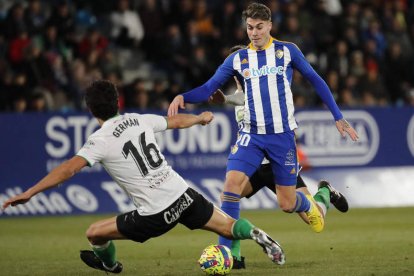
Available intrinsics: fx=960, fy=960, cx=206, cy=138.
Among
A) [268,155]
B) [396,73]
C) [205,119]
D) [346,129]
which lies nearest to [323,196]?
[268,155]

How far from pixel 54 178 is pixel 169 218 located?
103cm

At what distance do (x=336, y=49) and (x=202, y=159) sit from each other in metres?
5.17

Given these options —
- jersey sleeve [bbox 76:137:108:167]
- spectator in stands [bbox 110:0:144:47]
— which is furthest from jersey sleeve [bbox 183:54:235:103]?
spectator in stands [bbox 110:0:144:47]

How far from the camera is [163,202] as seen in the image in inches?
310

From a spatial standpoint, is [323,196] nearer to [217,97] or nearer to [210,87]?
[217,97]

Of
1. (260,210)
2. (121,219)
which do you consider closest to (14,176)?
(260,210)

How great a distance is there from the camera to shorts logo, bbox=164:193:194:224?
788 cm

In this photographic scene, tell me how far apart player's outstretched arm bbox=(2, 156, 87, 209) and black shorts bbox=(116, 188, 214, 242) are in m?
0.68

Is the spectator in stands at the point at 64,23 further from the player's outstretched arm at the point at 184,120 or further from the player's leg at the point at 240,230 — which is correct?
the player's leg at the point at 240,230

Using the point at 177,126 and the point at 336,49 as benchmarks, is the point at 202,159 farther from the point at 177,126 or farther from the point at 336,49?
the point at 177,126

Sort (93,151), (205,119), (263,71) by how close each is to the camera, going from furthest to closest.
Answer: (263,71) → (205,119) → (93,151)

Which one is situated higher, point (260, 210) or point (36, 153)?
point (36, 153)

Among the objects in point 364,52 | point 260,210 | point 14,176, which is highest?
point 364,52

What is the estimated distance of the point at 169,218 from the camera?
7.89 meters
